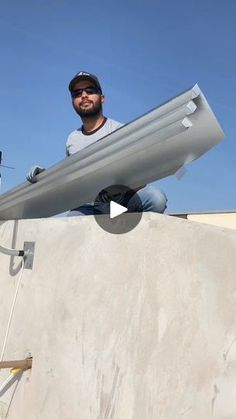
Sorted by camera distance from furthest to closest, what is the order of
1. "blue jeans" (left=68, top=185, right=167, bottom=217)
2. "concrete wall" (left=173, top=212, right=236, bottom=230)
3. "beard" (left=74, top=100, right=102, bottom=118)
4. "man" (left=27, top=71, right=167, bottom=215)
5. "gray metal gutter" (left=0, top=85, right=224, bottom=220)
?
"concrete wall" (left=173, top=212, right=236, bottom=230), "beard" (left=74, top=100, right=102, bottom=118), "man" (left=27, top=71, right=167, bottom=215), "blue jeans" (left=68, top=185, right=167, bottom=217), "gray metal gutter" (left=0, top=85, right=224, bottom=220)

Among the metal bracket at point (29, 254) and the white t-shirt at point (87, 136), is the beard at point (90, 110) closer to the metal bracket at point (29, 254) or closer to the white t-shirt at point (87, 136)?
the white t-shirt at point (87, 136)

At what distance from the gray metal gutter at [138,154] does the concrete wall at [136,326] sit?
0.20 meters

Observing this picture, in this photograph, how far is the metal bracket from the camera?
8.36 ft

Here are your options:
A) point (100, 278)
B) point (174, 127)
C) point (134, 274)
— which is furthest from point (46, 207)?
point (174, 127)

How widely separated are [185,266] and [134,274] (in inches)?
8.7

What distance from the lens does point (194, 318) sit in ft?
6.60

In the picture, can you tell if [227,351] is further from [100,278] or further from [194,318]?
[100,278]

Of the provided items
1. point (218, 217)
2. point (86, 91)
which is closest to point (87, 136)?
point (86, 91)

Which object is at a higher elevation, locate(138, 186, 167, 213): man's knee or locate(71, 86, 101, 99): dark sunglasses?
locate(71, 86, 101, 99): dark sunglasses

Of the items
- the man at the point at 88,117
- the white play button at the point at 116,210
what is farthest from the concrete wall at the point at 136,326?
the man at the point at 88,117

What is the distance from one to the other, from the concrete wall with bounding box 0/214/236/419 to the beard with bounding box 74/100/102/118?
3.28ft

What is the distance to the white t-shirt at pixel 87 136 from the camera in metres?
3.11

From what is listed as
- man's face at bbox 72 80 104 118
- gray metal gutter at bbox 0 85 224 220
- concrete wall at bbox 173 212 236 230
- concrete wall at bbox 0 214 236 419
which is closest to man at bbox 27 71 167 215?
man's face at bbox 72 80 104 118

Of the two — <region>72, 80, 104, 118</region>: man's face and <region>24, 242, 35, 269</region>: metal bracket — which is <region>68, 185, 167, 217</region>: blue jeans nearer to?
<region>24, 242, 35, 269</region>: metal bracket
